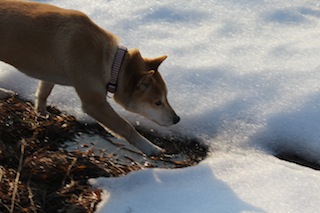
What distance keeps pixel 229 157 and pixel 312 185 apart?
0.56 metres

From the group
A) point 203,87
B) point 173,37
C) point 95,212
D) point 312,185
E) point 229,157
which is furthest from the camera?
point 173,37

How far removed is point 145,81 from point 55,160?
0.80 meters

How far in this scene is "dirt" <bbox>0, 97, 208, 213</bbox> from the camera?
2.81 meters

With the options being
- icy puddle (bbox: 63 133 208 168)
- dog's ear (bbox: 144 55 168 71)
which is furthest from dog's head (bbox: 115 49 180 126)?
icy puddle (bbox: 63 133 208 168)

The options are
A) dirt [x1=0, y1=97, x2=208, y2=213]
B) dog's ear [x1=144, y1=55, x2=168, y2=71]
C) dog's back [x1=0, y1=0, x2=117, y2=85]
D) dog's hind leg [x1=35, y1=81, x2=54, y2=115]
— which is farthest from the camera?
dog's hind leg [x1=35, y1=81, x2=54, y2=115]

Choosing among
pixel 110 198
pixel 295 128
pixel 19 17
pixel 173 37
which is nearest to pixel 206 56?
pixel 173 37

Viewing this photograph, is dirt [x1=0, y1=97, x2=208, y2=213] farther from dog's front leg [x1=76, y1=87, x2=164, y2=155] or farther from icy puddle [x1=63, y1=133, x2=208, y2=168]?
dog's front leg [x1=76, y1=87, x2=164, y2=155]

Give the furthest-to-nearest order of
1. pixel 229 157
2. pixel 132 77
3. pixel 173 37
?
pixel 173 37, pixel 132 77, pixel 229 157

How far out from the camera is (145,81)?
3.52 m

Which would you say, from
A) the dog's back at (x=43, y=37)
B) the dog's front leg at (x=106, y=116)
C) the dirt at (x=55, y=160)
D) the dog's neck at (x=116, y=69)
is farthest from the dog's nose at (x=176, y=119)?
the dog's back at (x=43, y=37)

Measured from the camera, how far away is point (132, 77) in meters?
3.54

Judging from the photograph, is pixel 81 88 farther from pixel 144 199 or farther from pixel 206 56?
pixel 206 56

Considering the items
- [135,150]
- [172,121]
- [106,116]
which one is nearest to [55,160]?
[106,116]

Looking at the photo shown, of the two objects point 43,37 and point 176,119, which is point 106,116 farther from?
point 43,37
